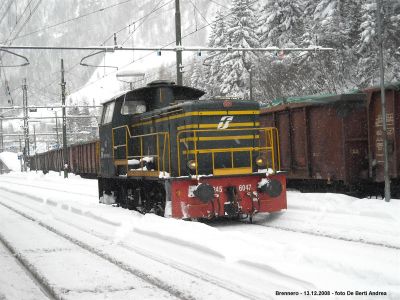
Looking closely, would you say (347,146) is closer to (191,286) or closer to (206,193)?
(206,193)

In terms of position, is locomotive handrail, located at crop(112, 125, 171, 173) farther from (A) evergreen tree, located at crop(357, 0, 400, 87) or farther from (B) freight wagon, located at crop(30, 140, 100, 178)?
(A) evergreen tree, located at crop(357, 0, 400, 87)

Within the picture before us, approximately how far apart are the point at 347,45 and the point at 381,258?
2975 cm

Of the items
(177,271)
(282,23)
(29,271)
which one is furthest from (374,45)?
(29,271)

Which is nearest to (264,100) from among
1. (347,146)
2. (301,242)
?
(347,146)

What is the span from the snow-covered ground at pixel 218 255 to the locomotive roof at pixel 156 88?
120 inches

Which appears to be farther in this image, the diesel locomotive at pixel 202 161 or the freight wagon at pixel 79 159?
the freight wagon at pixel 79 159

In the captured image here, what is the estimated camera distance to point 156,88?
1313cm

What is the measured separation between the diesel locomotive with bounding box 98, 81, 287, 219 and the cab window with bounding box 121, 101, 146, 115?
0.38 m

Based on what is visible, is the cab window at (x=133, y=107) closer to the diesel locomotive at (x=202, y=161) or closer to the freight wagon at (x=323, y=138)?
the diesel locomotive at (x=202, y=161)

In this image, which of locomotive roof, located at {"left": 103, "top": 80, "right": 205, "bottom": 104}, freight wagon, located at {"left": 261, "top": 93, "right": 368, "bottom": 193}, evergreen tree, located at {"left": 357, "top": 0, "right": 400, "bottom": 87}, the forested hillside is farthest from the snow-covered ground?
evergreen tree, located at {"left": 357, "top": 0, "right": 400, "bottom": 87}

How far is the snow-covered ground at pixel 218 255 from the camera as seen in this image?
5711 millimetres

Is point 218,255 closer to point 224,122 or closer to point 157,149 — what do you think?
point 224,122

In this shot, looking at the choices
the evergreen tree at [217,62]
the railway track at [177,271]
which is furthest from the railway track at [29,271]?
the evergreen tree at [217,62]

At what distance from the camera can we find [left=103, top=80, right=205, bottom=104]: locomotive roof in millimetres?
13172
